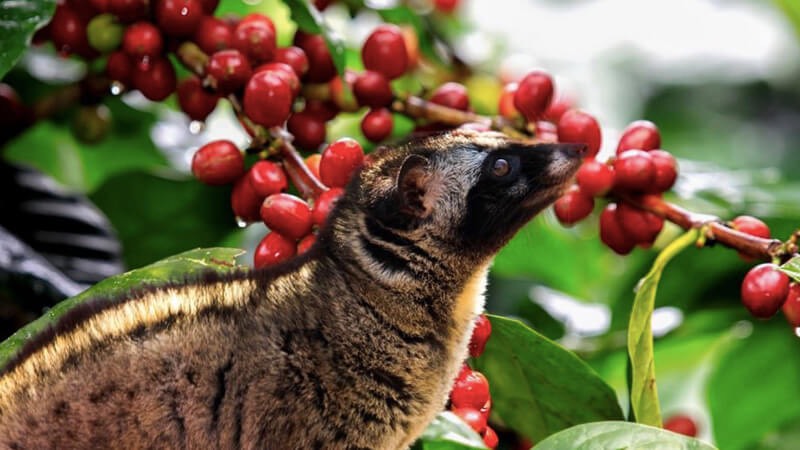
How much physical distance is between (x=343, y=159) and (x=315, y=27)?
254mm

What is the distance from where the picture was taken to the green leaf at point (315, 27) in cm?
150

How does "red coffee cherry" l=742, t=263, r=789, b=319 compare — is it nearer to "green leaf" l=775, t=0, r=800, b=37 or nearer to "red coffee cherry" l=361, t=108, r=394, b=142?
"red coffee cherry" l=361, t=108, r=394, b=142

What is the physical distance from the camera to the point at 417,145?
134cm

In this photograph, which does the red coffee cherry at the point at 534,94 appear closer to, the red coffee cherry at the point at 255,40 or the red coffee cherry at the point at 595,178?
the red coffee cherry at the point at 595,178

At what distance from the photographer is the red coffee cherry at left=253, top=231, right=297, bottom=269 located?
1329 millimetres

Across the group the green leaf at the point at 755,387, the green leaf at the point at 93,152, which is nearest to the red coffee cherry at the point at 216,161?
the green leaf at the point at 93,152

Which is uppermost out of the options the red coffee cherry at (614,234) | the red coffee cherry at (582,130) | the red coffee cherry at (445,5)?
the red coffee cherry at (582,130)

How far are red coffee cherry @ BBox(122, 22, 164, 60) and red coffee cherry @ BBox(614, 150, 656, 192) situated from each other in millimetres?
599

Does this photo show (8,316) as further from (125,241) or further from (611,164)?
(611,164)

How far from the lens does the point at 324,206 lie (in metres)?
1.32

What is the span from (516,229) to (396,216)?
156 millimetres

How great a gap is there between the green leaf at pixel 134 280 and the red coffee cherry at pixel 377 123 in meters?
0.34

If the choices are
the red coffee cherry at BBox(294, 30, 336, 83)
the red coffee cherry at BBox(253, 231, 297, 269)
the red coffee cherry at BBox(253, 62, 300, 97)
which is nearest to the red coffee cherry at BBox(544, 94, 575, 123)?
the red coffee cherry at BBox(294, 30, 336, 83)

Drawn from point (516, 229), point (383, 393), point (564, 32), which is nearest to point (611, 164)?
point (516, 229)
